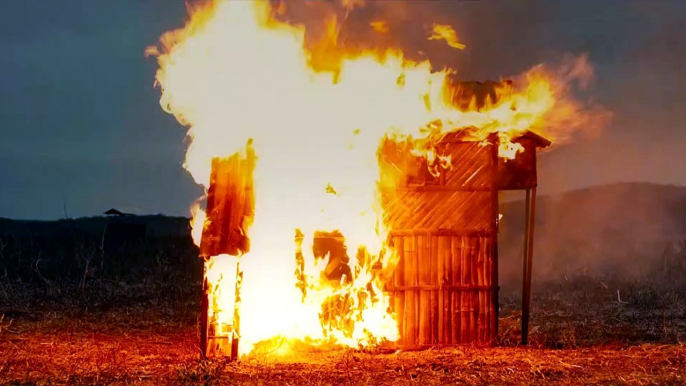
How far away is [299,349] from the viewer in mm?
13328

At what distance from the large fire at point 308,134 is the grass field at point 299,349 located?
1092 mm

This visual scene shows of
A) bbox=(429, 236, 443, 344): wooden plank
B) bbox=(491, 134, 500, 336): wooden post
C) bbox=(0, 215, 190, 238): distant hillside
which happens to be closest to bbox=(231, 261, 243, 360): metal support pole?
bbox=(429, 236, 443, 344): wooden plank

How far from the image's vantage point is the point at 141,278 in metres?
24.9

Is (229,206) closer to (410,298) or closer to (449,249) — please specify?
(410,298)

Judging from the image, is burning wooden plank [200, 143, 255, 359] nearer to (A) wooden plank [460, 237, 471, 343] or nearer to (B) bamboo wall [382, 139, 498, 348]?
(B) bamboo wall [382, 139, 498, 348]

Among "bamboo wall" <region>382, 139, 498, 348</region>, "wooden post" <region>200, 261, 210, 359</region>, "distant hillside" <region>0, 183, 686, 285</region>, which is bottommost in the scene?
"wooden post" <region>200, 261, 210, 359</region>

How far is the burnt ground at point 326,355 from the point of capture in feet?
35.1

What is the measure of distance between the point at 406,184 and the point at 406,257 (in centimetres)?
140

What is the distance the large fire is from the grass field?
3.58ft

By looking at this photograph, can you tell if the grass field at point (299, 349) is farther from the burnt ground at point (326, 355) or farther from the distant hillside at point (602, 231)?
the distant hillside at point (602, 231)

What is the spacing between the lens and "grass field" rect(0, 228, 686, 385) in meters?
10.8

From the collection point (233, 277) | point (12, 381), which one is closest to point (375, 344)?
point (233, 277)

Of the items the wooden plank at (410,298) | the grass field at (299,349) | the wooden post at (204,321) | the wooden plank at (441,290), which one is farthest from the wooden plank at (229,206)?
the wooden plank at (441,290)

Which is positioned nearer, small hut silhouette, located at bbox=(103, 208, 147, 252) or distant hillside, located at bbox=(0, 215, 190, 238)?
small hut silhouette, located at bbox=(103, 208, 147, 252)
